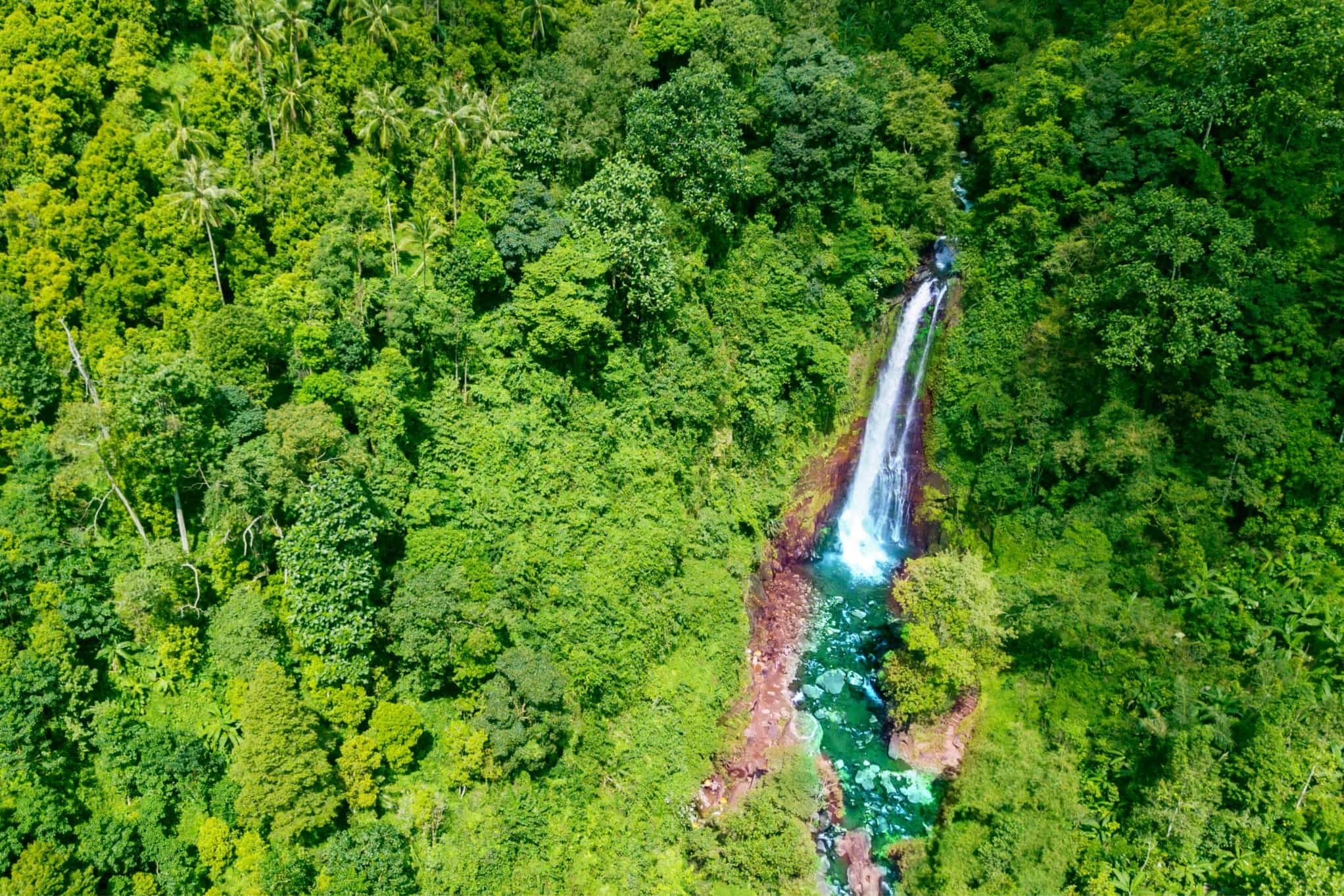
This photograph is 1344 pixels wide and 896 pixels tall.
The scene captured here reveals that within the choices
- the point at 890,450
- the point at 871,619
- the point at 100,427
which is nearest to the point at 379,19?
the point at 100,427

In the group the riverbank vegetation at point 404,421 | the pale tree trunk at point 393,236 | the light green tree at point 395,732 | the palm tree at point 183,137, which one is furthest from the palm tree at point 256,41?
Answer: the light green tree at point 395,732

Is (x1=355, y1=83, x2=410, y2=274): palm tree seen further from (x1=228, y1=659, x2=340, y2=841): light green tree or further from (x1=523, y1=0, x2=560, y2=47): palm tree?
(x1=228, y1=659, x2=340, y2=841): light green tree

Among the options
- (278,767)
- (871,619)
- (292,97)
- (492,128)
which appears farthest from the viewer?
(871,619)

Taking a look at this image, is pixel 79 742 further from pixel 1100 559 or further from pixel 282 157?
pixel 1100 559

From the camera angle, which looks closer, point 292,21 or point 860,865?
point 860,865

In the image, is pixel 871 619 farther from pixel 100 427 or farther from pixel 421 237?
pixel 100 427

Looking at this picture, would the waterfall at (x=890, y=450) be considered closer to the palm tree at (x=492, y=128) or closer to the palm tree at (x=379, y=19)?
the palm tree at (x=492, y=128)
